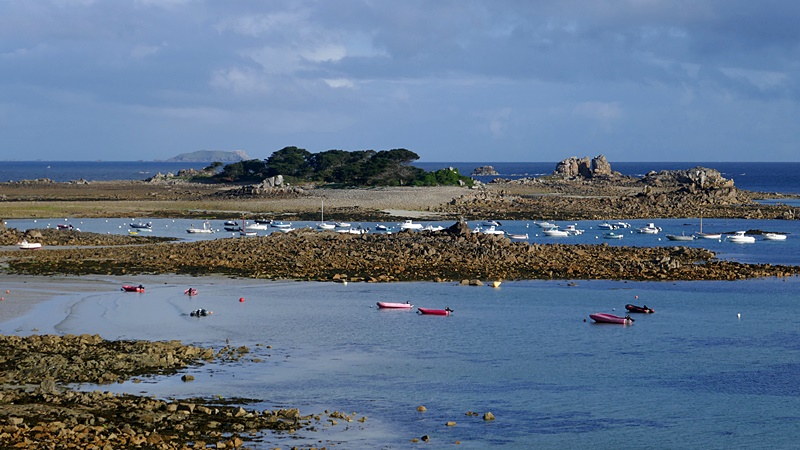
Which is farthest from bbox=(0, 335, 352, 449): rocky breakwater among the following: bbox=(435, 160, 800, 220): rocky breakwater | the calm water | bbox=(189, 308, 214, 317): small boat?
bbox=(435, 160, 800, 220): rocky breakwater

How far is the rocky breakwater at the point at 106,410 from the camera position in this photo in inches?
770

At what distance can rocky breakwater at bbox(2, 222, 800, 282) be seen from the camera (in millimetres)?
52062

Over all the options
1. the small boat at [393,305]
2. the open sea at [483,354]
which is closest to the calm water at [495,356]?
the open sea at [483,354]

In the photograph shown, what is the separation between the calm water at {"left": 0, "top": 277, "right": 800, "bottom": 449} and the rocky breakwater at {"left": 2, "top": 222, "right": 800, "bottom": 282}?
2662mm

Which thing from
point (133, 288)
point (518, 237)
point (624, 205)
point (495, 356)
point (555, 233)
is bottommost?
point (495, 356)

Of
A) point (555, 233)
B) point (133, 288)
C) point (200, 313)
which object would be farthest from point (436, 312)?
point (555, 233)

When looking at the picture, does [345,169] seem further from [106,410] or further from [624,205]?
[106,410]

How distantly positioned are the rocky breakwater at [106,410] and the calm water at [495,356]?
1.10 metres

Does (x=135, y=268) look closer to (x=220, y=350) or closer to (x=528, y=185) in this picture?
(x=220, y=350)

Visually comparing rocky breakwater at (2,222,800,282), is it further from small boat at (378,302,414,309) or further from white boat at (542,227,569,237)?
white boat at (542,227,569,237)

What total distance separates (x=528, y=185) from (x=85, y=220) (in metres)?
87.1

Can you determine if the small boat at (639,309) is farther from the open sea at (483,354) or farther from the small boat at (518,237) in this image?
the small boat at (518,237)

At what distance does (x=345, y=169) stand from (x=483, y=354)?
10593 centimetres

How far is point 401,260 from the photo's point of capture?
55094mm
